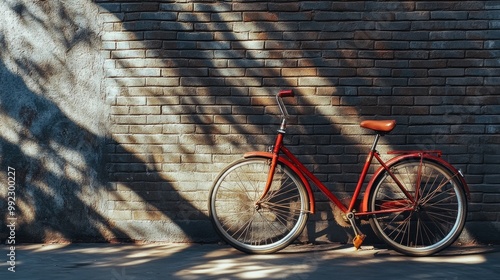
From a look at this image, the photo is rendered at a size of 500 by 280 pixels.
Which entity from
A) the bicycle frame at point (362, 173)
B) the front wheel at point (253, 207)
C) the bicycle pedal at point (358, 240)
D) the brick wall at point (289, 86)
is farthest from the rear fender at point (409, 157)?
the front wheel at point (253, 207)

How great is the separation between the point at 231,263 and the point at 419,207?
170 centimetres

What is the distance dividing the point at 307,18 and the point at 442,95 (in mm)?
1395

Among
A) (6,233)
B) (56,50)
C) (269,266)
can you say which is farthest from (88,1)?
(269,266)

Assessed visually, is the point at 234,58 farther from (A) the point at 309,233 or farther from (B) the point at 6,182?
(B) the point at 6,182

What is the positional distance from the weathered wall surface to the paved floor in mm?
269

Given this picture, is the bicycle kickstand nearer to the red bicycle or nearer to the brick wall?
the red bicycle

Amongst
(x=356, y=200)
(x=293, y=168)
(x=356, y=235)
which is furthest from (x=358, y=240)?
(x=293, y=168)

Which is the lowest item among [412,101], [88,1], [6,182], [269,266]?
[269,266]

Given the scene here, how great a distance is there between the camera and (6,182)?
7.05 metres

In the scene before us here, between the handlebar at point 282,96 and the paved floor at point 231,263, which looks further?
the handlebar at point 282,96

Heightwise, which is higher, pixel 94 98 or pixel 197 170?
pixel 94 98

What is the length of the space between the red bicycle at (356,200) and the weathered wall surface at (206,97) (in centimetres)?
24

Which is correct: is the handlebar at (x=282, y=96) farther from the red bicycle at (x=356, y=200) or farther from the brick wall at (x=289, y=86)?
the brick wall at (x=289, y=86)

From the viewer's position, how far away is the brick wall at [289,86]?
22.0ft
